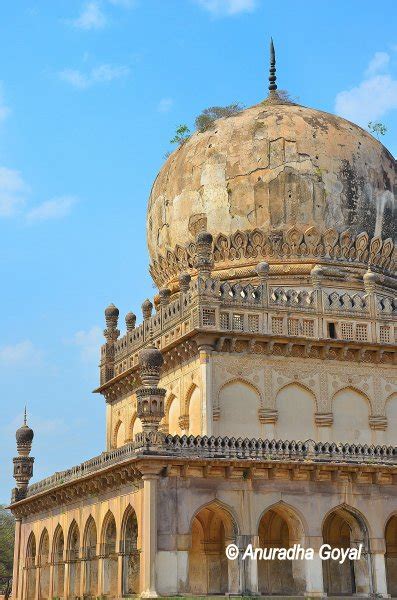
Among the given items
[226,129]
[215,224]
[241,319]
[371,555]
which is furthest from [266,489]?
[226,129]

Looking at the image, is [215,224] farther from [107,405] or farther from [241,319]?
[107,405]

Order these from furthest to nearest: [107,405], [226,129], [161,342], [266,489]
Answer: [107,405], [226,129], [161,342], [266,489]

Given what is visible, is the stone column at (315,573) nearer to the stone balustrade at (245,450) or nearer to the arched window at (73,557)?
the stone balustrade at (245,450)

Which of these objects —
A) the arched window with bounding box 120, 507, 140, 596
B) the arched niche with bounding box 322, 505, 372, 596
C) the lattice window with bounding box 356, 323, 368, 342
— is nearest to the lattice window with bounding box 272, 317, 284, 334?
the lattice window with bounding box 356, 323, 368, 342

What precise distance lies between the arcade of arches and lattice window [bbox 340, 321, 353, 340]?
4.26 metres

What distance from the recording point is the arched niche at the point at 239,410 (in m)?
23.3

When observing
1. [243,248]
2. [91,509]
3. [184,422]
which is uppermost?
[243,248]

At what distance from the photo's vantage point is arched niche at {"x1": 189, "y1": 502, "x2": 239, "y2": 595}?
75.9 feet

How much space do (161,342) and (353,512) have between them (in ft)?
22.7

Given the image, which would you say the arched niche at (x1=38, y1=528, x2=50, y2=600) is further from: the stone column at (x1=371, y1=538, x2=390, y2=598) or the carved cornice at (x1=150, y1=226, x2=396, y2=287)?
the stone column at (x1=371, y1=538, x2=390, y2=598)

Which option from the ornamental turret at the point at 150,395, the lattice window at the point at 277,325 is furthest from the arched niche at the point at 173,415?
the ornamental turret at the point at 150,395

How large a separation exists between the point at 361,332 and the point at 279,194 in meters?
4.44

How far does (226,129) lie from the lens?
27953 mm

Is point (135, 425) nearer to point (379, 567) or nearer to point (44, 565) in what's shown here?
point (44, 565)
